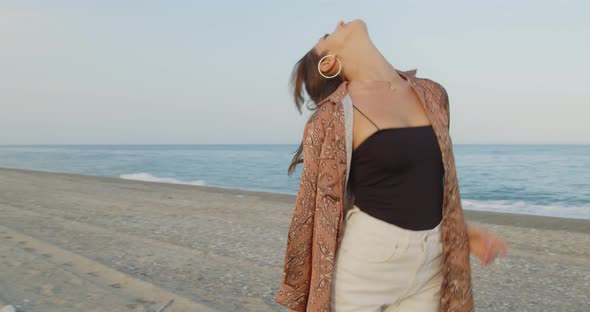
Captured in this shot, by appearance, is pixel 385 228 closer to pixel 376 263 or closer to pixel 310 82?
pixel 376 263

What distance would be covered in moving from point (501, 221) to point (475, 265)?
551cm

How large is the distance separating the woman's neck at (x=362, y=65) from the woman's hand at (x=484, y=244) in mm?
643

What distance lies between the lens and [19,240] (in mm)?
6391

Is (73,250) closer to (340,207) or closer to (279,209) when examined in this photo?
(340,207)

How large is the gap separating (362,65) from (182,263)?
14.6ft

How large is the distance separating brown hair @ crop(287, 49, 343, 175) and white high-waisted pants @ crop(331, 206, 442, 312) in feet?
1.23

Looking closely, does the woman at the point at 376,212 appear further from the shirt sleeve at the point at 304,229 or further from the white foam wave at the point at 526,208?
the white foam wave at the point at 526,208

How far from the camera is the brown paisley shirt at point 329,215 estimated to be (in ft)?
5.09

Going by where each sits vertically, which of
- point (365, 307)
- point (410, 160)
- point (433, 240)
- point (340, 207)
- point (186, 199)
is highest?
point (410, 160)

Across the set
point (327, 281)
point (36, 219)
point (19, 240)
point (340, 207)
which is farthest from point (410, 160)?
point (36, 219)

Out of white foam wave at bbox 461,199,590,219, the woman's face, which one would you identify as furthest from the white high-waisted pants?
white foam wave at bbox 461,199,590,219

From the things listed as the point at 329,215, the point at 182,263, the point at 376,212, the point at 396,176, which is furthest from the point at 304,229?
the point at 182,263

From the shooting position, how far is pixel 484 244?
1.76 meters

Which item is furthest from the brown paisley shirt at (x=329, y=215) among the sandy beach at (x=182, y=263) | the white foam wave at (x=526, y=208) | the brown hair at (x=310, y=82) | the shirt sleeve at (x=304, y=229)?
the white foam wave at (x=526, y=208)
